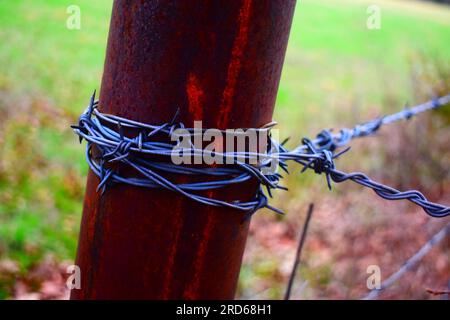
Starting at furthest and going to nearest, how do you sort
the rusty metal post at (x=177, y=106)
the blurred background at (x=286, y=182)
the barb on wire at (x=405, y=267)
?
the blurred background at (x=286, y=182), the barb on wire at (x=405, y=267), the rusty metal post at (x=177, y=106)

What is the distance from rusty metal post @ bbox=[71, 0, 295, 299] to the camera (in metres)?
0.93

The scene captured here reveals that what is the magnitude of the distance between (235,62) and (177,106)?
0.47 ft

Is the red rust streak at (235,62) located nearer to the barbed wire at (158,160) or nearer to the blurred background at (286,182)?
the barbed wire at (158,160)

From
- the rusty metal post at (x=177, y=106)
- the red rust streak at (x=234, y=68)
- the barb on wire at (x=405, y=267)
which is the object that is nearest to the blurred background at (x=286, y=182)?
the barb on wire at (x=405, y=267)

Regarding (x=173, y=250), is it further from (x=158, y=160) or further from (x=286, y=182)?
(x=286, y=182)

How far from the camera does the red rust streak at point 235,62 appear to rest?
36.6 inches

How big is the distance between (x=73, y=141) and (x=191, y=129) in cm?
408

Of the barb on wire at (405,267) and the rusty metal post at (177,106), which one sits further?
the barb on wire at (405,267)

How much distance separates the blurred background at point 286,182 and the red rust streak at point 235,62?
1351 mm

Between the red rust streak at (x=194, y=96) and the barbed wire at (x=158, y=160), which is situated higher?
the red rust streak at (x=194, y=96)

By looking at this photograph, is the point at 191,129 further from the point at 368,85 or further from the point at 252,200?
the point at 368,85

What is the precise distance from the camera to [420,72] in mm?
5176

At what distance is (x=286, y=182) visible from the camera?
15.5 feet
